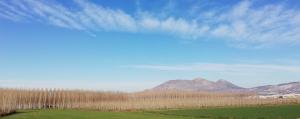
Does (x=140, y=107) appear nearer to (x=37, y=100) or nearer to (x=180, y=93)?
(x=37, y=100)

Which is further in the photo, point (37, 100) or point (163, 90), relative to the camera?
point (163, 90)

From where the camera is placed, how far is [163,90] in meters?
95.4

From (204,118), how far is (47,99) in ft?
130

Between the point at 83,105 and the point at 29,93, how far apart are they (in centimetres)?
921

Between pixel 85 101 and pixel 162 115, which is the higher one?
pixel 85 101

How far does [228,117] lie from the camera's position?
127 ft

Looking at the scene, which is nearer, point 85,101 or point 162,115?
point 162,115

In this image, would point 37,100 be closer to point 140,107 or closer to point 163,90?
point 140,107

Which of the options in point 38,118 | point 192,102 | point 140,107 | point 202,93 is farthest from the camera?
point 202,93

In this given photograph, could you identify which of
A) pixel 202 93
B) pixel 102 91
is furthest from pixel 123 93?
pixel 202 93

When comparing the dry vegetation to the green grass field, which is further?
the dry vegetation

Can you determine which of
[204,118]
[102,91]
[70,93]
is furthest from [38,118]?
[102,91]

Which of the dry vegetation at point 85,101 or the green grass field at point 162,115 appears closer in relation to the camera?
the green grass field at point 162,115

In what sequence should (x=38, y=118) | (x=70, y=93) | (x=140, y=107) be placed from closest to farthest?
1. (x=38, y=118)
2. (x=140, y=107)
3. (x=70, y=93)
